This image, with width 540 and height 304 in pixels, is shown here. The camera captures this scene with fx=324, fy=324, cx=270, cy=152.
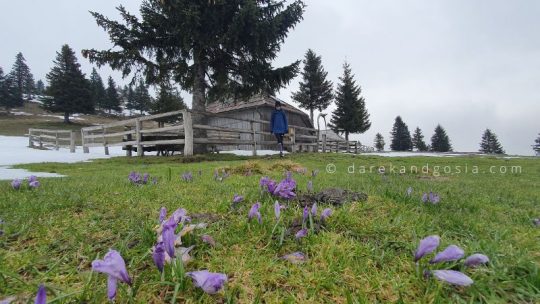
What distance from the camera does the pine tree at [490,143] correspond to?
A: 9350cm

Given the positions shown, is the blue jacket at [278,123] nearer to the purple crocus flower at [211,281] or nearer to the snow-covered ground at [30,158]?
the snow-covered ground at [30,158]

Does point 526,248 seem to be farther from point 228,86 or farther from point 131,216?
point 228,86

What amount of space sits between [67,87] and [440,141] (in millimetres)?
90148

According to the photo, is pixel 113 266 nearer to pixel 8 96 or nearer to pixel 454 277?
pixel 454 277

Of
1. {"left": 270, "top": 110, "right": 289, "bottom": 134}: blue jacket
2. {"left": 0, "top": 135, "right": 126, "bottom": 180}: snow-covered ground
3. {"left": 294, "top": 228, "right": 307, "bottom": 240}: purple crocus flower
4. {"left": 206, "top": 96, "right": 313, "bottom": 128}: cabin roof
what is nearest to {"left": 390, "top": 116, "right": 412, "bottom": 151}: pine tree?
{"left": 206, "top": 96, "right": 313, "bottom": 128}: cabin roof

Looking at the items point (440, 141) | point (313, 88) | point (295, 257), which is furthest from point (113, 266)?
point (440, 141)

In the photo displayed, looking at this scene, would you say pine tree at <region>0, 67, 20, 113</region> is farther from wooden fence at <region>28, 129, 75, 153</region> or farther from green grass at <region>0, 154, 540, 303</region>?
green grass at <region>0, 154, 540, 303</region>

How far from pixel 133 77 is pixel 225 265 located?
59.9 feet

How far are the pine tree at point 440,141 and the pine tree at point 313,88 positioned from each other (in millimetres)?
50375

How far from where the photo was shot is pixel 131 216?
2.22 meters

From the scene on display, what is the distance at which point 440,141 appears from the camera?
8888 cm

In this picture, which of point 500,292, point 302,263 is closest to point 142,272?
Result: point 302,263

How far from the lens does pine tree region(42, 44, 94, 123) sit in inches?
2427

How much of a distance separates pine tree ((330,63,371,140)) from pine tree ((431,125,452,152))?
4261 centimetres
